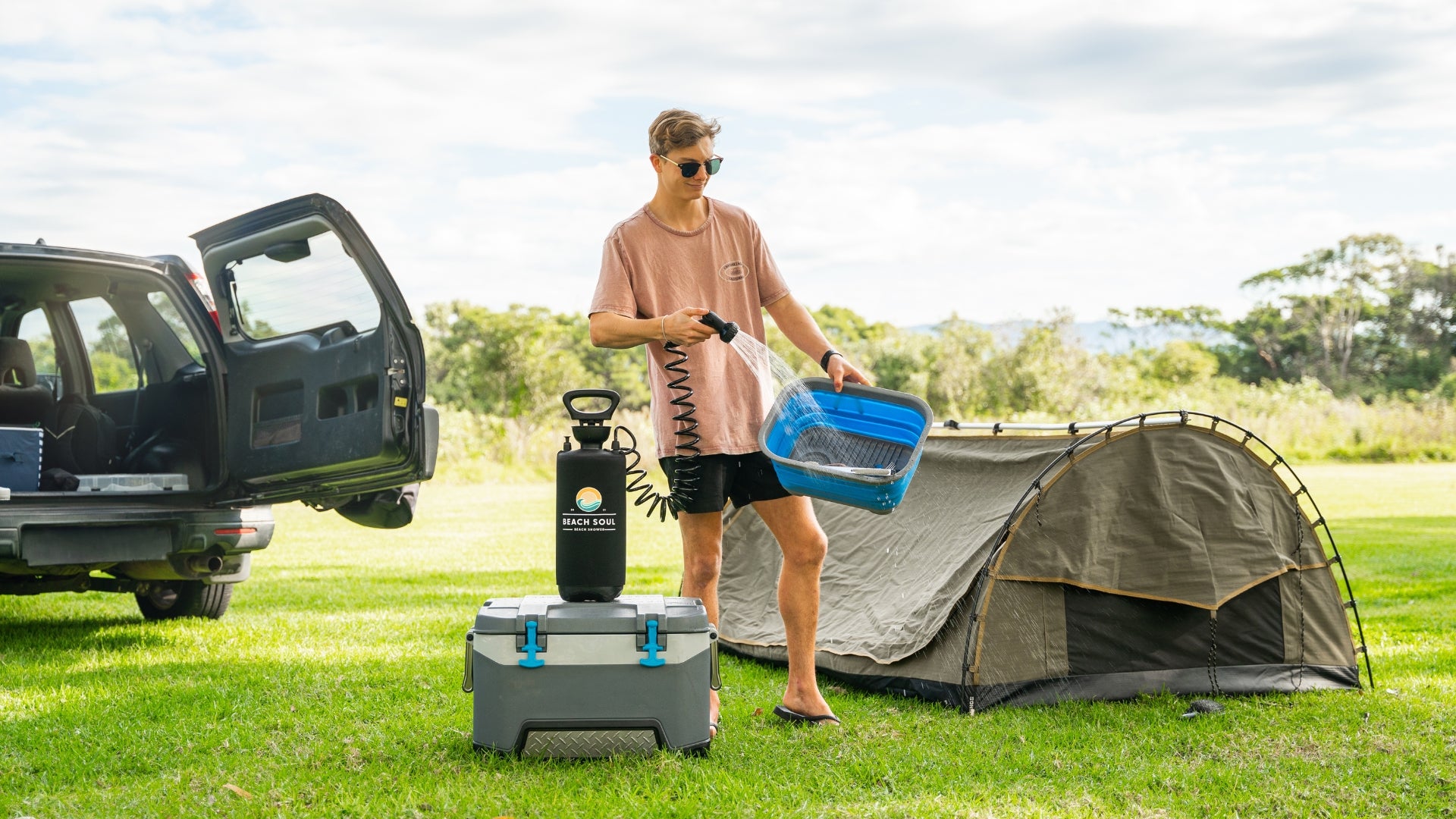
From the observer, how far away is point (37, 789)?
9.71ft

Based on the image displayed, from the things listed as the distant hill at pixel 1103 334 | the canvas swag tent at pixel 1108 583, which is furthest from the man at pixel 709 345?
the distant hill at pixel 1103 334

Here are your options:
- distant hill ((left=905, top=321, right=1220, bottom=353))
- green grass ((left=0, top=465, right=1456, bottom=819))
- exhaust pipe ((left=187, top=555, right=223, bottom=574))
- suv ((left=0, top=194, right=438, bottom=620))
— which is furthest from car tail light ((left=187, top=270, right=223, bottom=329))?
distant hill ((left=905, top=321, right=1220, bottom=353))

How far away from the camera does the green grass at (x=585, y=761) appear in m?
2.85

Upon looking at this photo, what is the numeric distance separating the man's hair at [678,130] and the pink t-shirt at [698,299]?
0.66 feet

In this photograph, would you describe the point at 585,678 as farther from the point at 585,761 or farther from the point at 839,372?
the point at 839,372

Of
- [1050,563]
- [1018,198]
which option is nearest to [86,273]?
[1050,563]

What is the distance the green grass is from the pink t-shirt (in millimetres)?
880

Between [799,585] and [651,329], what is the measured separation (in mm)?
932

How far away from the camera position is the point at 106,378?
18.0 ft

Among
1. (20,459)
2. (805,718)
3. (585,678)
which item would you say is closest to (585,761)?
(585,678)

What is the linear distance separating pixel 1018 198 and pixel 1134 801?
6687cm

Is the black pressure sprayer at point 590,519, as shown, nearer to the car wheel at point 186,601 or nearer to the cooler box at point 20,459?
the cooler box at point 20,459

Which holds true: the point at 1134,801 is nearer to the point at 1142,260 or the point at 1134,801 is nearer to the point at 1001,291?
the point at 1001,291

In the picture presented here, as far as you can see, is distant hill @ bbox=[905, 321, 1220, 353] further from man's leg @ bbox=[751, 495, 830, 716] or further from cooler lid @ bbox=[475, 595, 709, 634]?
cooler lid @ bbox=[475, 595, 709, 634]
